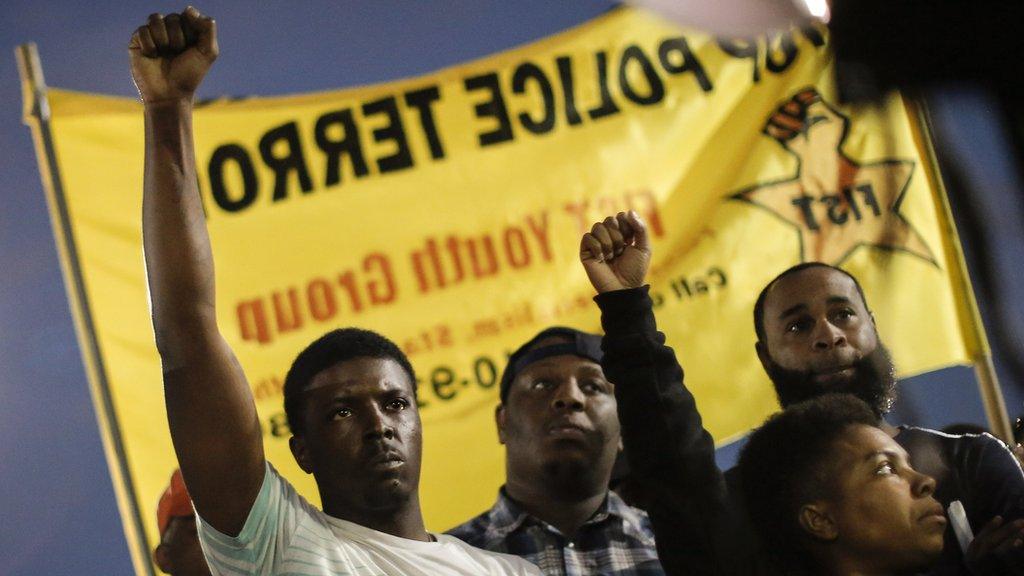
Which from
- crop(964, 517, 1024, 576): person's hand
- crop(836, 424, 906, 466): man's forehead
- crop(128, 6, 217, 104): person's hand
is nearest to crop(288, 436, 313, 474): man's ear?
crop(128, 6, 217, 104): person's hand

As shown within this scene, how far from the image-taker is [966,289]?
2.85 m

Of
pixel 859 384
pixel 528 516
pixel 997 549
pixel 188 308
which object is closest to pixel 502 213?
pixel 528 516

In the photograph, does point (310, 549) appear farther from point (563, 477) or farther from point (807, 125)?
point (807, 125)

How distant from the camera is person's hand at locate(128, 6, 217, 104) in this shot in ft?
5.72

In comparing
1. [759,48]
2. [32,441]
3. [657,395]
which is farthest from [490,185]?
[32,441]

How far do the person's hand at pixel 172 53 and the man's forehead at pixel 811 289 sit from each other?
3.97 ft

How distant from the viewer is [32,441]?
2.57 m

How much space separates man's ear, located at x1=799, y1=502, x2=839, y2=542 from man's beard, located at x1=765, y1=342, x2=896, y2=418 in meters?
0.29

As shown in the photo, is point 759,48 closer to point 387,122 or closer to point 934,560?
point 387,122

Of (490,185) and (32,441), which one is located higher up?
(490,185)

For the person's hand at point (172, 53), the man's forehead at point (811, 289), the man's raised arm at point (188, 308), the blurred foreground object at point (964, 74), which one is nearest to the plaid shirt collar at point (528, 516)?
the man's forehead at point (811, 289)

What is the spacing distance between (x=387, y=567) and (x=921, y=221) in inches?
61.4

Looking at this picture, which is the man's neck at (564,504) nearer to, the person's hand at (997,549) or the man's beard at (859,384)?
the man's beard at (859,384)

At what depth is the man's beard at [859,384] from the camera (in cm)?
234
